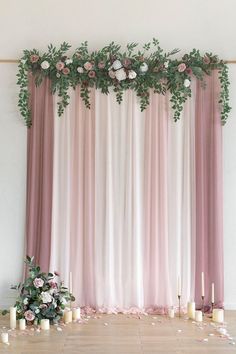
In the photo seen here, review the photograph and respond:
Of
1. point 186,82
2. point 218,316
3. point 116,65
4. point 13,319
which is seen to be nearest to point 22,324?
point 13,319

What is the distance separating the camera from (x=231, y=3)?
4.40 metres

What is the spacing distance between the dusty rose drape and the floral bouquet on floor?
0.23 meters

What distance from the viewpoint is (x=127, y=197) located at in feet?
14.0

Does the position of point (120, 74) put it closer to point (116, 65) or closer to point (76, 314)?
point (116, 65)

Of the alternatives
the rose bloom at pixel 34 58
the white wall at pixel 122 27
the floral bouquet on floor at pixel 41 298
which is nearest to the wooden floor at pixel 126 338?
the floral bouquet on floor at pixel 41 298

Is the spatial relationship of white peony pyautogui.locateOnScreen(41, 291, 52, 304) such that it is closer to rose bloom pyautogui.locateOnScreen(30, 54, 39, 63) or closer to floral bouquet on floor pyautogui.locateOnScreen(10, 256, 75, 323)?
floral bouquet on floor pyautogui.locateOnScreen(10, 256, 75, 323)

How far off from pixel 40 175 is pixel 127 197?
837mm

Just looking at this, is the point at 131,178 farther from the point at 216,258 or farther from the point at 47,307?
the point at 47,307

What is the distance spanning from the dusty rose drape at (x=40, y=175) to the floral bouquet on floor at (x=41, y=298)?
23cm

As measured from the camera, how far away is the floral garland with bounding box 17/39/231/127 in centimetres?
423

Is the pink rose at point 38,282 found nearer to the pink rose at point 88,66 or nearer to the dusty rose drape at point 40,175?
the dusty rose drape at point 40,175

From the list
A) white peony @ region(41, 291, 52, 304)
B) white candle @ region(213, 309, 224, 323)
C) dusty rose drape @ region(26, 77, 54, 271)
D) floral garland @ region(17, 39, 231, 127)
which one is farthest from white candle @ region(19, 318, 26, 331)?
floral garland @ region(17, 39, 231, 127)

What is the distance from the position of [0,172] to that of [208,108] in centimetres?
205

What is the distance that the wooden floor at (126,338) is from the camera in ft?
10.4
